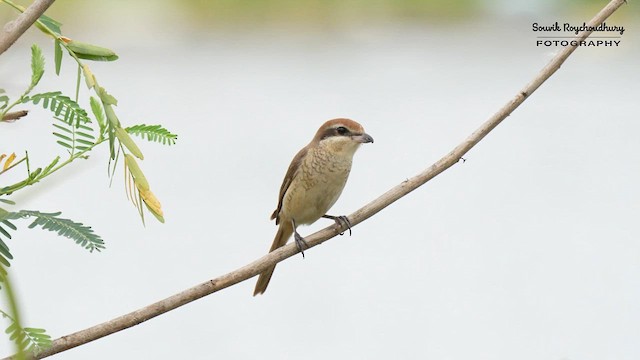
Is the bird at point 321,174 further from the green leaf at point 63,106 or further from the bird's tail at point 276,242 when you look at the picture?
the green leaf at point 63,106

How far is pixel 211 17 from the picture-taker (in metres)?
1.86

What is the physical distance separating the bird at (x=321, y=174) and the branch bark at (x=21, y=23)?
896 mm

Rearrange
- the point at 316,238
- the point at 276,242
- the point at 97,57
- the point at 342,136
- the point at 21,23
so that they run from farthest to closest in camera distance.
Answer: the point at 276,242 → the point at 342,136 → the point at 316,238 → the point at 97,57 → the point at 21,23

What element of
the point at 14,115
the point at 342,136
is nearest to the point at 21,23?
the point at 14,115

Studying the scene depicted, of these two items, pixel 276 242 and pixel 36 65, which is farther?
pixel 276 242

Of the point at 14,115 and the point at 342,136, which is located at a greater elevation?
the point at 342,136

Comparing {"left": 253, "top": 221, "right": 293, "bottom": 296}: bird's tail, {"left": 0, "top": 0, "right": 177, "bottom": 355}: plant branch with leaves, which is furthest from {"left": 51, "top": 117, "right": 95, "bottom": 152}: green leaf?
{"left": 253, "top": 221, "right": 293, "bottom": 296}: bird's tail

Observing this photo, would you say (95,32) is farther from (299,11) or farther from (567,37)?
(567,37)

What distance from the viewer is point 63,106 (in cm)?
52

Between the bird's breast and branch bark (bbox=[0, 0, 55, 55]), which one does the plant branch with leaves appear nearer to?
branch bark (bbox=[0, 0, 55, 55])

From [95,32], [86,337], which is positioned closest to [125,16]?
[95,32]

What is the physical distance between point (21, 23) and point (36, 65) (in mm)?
111

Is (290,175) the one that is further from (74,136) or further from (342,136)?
(74,136)

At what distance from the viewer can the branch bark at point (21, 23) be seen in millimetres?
401
